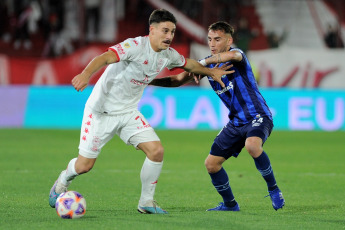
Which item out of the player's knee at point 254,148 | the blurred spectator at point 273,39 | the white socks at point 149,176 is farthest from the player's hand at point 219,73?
the blurred spectator at point 273,39

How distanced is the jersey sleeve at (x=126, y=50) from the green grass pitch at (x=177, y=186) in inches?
58.6

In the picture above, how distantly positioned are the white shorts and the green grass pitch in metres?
0.64

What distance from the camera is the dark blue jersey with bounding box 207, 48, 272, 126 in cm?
728

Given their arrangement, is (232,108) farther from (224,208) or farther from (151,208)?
(151,208)

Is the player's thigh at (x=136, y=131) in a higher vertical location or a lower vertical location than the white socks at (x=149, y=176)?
higher

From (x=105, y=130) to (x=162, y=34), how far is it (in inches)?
43.0

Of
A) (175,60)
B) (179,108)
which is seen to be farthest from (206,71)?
(179,108)

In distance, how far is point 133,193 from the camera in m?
8.34

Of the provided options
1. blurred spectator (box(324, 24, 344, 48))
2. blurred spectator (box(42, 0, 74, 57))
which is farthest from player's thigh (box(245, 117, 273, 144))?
blurred spectator (box(324, 24, 344, 48))

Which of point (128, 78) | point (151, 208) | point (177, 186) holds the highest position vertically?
point (128, 78)

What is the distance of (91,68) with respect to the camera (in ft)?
20.6

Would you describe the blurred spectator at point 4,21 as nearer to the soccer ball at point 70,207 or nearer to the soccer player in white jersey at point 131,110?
the soccer player in white jersey at point 131,110

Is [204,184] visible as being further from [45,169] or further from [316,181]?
[45,169]

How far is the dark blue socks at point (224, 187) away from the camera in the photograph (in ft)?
23.7
